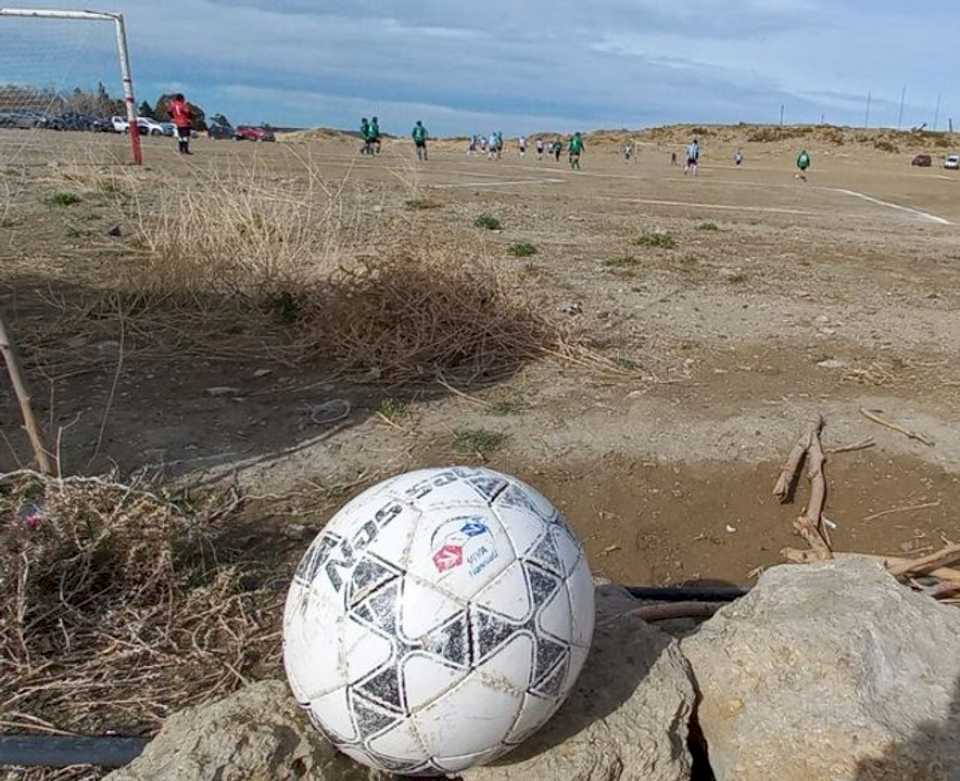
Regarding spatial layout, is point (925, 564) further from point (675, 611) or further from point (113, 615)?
point (113, 615)

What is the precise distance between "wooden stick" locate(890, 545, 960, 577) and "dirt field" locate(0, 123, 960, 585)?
21.0 inches

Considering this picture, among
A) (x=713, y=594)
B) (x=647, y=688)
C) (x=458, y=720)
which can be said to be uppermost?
(x=458, y=720)

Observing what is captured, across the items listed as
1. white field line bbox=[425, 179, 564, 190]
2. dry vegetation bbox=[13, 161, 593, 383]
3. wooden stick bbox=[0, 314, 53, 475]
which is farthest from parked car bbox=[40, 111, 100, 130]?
white field line bbox=[425, 179, 564, 190]

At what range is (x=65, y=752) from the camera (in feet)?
8.02

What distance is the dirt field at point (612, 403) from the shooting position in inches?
181

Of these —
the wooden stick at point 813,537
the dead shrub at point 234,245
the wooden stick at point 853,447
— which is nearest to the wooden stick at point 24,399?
the wooden stick at point 813,537

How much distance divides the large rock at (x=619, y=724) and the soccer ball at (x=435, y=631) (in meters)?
0.16

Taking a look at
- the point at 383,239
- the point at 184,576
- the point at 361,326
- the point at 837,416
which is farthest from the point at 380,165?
the point at 184,576

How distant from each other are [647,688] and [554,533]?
638 millimetres

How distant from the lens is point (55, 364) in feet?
20.7

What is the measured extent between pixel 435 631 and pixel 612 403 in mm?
4033

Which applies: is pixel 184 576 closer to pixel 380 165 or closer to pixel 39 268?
pixel 39 268

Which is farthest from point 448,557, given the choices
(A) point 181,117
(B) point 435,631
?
(A) point 181,117

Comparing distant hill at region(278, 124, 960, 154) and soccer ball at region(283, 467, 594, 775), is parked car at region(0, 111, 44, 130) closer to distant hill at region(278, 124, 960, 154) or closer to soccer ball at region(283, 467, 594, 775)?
soccer ball at region(283, 467, 594, 775)
